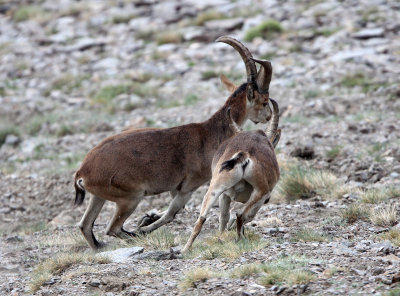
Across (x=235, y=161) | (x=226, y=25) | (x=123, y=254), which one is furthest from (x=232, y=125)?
(x=226, y=25)

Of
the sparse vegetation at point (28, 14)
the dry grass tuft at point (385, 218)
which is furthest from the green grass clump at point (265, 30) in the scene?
the dry grass tuft at point (385, 218)

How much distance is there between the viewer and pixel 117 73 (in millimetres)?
19297

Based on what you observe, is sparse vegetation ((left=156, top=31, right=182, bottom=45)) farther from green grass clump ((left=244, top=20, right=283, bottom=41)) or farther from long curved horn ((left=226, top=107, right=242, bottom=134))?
long curved horn ((left=226, top=107, right=242, bottom=134))

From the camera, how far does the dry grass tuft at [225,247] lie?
7357mm

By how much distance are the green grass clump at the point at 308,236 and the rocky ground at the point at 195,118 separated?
0.09 ft

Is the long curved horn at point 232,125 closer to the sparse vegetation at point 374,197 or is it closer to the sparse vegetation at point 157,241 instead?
the sparse vegetation at point 157,241

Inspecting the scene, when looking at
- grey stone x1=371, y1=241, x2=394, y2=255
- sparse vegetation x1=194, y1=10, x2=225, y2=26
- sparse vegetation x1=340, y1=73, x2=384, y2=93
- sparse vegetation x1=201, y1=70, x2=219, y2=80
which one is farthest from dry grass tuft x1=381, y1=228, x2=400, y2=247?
sparse vegetation x1=194, y1=10, x2=225, y2=26

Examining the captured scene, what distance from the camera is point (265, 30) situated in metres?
20.2

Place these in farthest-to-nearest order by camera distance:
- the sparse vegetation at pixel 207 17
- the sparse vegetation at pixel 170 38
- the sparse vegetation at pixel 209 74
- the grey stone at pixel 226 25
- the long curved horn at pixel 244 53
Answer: the sparse vegetation at pixel 207 17 → the grey stone at pixel 226 25 → the sparse vegetation at pixel 170 38 → the sparse vegetation at pixel 209 74 → the long curved horn at pixel 244 53

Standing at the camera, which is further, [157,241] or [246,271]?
[157,241]

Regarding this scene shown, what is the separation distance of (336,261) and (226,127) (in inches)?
128

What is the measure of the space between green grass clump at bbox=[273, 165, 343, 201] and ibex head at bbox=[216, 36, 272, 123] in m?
0.94

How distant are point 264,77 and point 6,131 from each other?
7876 mm

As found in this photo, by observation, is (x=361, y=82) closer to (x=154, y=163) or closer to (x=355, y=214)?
(x=355, y=214)
